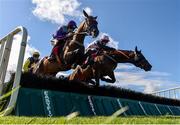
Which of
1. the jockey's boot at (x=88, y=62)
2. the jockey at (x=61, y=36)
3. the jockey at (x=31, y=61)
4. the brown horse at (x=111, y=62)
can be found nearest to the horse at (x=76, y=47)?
the jockey at (x=61, y=36)

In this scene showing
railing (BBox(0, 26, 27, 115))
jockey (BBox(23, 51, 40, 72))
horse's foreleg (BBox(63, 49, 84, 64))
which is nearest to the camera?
railing (BBox(0, 26, 27, 115))

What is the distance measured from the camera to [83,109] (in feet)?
26.0

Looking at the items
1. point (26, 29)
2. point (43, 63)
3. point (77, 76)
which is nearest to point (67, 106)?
point (26, 29)

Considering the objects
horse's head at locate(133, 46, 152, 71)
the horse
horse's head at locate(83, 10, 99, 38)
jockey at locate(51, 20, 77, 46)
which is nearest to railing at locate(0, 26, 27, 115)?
the horse

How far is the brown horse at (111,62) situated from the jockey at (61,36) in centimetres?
83

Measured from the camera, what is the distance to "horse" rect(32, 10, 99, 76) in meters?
10.5

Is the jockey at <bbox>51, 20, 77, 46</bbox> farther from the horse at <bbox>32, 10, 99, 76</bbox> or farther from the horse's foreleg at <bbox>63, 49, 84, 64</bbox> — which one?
the horse's foreleg at <bbox>63, 49, 84, 64</bbox>

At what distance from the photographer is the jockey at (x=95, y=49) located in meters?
10.9

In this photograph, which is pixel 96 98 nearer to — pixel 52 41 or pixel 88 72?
pixel 88 72

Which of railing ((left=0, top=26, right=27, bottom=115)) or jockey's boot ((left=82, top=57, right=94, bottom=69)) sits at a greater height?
jockey's boot ((left=82, top=57, right=94, bottom=69))

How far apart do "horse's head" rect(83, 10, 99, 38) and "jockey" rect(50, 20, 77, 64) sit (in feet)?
1.42

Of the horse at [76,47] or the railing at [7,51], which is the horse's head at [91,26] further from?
the railing at [7,51]

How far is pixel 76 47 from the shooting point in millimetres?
10773

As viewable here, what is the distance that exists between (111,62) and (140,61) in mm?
930
